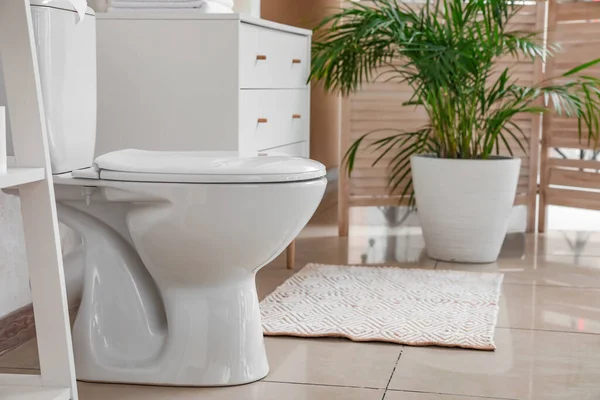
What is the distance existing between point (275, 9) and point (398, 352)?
265 cm

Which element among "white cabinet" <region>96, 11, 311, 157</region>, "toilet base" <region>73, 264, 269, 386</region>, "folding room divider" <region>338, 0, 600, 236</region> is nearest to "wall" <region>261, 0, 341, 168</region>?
"folding room divider" <region>338, 0, 600, 236</region>

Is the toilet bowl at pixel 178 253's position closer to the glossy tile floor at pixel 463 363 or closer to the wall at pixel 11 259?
the glossy tile floor at pixel 463 363

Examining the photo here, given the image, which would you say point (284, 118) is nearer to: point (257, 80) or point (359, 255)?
point (257, 80)

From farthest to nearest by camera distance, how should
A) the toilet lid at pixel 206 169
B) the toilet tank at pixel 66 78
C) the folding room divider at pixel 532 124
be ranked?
the folding room divider at pixel 532 124 < the toilet tank at pixel 66 78 < the toilet lid at pixel 206 169

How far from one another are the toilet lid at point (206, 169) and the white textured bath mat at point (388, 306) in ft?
1.79

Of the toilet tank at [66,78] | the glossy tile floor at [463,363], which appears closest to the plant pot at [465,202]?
the glossy tile floor at [463,363]

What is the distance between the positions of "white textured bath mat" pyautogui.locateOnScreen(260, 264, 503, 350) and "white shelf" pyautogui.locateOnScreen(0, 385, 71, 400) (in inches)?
29.6

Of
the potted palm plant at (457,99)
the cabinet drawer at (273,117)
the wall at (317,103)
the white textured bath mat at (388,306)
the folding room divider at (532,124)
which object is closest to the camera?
the white textured bath mat at (388,306)

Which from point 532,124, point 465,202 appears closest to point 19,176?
point 465,202

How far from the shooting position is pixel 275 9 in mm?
4266

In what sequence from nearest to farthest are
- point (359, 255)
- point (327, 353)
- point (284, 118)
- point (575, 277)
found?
1. point (327, 353)
2. point (284, 118)
3. point (575, 277)
4. point (359, 255)

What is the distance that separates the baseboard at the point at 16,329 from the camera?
6.36 ft

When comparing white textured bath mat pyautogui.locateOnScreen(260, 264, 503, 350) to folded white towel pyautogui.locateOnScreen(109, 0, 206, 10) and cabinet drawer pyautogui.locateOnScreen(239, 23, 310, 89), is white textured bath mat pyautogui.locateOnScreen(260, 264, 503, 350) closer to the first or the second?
cabinet drawer pyautogui.locateOnScreen(239, 23, 310, 89)

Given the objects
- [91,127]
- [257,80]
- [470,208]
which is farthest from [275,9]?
[91,127]
